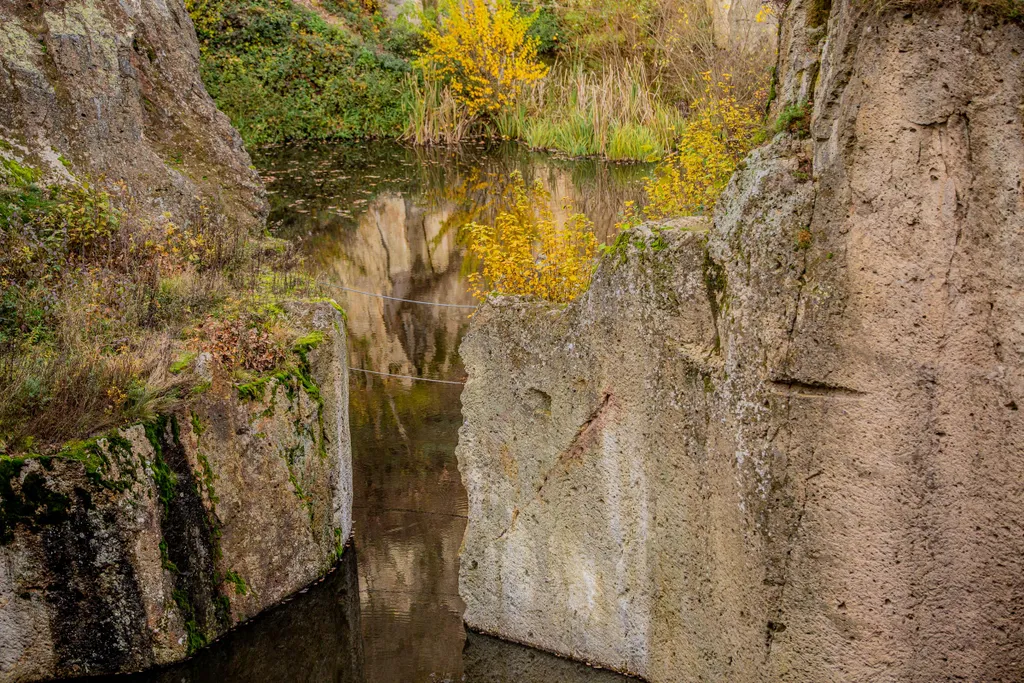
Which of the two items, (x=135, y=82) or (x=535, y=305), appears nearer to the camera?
(x=535, y=305)

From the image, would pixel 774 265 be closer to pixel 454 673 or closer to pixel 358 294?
pixel 454 673

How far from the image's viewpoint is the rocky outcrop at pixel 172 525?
6234mm

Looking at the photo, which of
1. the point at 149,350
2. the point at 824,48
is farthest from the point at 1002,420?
the point at 149,350

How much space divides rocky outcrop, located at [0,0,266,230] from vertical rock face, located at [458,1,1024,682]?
19.9 feet

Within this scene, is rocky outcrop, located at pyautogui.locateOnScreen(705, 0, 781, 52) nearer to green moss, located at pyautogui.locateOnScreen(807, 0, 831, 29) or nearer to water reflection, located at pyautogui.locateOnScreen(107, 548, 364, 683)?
green moss, located at pyautogui.locateOnScreen(807, 0, 831, 29)

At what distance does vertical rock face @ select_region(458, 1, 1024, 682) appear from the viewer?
458 cm

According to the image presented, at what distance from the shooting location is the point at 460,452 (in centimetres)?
709

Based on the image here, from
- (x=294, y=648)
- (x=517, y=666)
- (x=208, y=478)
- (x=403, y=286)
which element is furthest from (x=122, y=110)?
(x=517, y=666)

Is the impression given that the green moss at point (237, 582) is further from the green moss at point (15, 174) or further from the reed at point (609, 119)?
the reed at point (609, 119)

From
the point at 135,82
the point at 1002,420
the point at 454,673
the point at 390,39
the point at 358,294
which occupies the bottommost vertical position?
the point at 454,673

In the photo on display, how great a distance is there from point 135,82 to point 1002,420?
31.0ft

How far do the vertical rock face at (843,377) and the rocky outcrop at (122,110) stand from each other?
607 cm

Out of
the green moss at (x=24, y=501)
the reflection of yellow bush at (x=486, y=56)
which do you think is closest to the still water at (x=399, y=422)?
the green moss at (x=24, y=501)

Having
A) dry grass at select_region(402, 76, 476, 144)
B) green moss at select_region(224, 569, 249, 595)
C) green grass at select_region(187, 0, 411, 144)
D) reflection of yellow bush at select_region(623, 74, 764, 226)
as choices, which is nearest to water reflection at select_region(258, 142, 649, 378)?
dry grass at select_region(402, 76, 476, 144)
